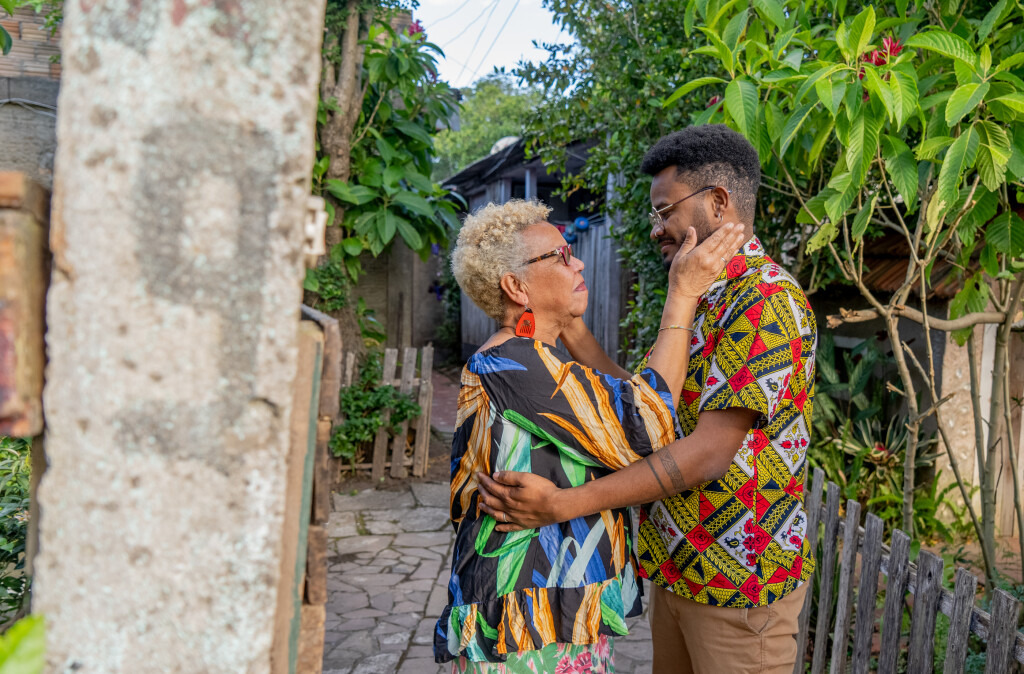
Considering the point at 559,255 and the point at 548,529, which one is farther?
the point at 559,255

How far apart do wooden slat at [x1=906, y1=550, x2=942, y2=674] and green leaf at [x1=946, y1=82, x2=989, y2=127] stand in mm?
1425

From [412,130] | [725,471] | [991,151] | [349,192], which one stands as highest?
[412,130]

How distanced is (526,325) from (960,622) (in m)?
1.75

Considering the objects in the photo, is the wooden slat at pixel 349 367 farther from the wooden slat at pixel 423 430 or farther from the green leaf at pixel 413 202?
the green leaf at pixel 413 202

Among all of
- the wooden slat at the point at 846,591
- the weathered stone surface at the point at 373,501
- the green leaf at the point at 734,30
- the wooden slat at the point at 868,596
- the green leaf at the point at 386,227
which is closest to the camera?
the green leaf at the point at 734,30

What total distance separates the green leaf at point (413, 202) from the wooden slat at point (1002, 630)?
499cm

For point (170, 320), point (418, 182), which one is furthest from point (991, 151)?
point (418, 182)

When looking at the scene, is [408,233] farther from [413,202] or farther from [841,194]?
[841,194]

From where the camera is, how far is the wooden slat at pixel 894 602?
2.62 m

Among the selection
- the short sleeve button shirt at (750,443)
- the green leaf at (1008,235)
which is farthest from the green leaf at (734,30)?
the green leaf at (1008,235)

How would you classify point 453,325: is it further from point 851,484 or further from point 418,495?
point 851,484

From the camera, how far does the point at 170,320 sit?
76cm

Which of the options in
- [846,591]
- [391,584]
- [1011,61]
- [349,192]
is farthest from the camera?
[349,192]

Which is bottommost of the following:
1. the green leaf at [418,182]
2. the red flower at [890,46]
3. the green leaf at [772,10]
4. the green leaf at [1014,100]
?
the green leaf at [1014,100]
